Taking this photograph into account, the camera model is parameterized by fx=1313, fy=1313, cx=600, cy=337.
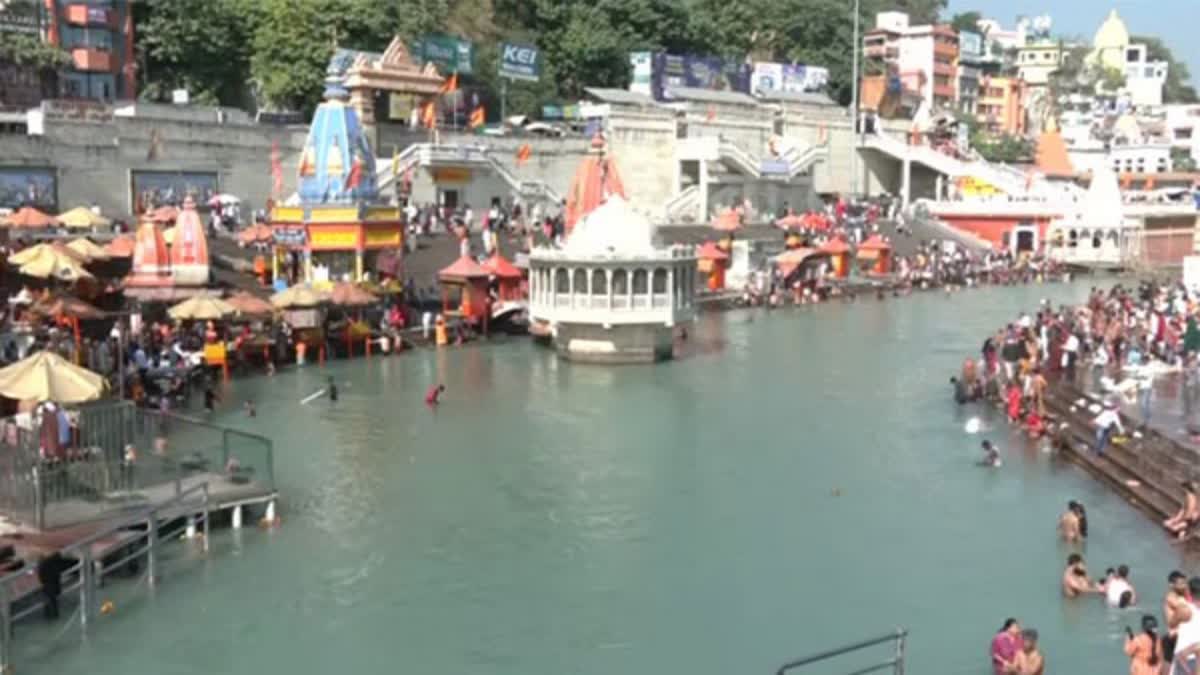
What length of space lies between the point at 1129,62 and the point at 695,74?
326ft

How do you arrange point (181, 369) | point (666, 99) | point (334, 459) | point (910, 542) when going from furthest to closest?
point (666, 99)
point (181, 369)
point (334, 459)
point (910, 542)

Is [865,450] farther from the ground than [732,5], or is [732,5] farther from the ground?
→ [732,5]

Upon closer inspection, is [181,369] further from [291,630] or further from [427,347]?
[291,630]

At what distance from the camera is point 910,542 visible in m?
16.3

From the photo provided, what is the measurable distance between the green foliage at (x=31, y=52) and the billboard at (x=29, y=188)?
29.2 feet

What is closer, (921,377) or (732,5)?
(921,377)

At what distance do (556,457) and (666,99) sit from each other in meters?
44.1

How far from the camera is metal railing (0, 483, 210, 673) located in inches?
484

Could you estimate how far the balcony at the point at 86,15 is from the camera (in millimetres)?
47334

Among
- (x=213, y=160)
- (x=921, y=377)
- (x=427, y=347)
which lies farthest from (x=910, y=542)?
(x=213, y=160)

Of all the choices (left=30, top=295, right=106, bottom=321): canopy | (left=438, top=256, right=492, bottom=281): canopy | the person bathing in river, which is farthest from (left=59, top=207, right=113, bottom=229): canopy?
the person bathing in river

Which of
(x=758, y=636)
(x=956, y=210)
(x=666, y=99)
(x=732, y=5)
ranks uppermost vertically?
(x=732, y=5)

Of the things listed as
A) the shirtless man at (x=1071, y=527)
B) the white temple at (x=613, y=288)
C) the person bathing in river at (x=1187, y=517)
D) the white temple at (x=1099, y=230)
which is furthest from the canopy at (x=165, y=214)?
the white temple at (x=1099, y=230)

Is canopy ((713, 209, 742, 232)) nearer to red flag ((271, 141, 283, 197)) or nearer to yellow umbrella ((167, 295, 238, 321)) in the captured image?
red flag ((271, 141, 283, 197))
